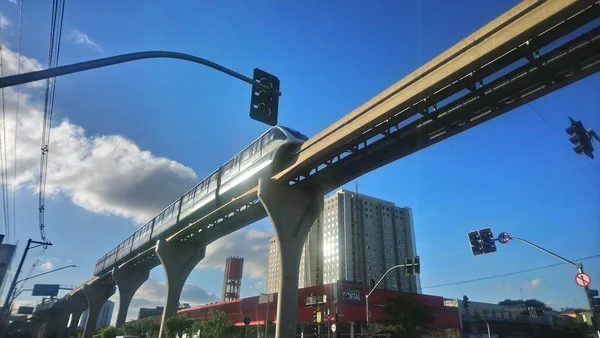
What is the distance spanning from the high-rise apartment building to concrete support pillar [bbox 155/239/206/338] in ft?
239

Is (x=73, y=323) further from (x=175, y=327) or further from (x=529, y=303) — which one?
(x=529, y=303)

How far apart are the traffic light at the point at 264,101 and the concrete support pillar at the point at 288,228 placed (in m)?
19.1

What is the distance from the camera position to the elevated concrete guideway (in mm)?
13812

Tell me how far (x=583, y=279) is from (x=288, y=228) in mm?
18684

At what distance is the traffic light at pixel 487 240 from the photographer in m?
16.7

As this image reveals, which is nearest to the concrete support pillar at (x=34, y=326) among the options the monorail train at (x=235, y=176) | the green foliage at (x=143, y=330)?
the green foliage at (x=143, y=330)

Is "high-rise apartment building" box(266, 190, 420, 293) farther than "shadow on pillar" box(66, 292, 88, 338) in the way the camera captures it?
Yes

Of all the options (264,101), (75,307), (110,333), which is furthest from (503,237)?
(75,307)

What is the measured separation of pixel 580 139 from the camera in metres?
11.0

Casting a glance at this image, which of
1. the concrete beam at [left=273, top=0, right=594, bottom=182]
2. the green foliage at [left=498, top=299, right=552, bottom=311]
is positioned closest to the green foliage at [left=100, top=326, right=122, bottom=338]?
the concrete beam at [left=273, top=0, right=594, bottom=182]

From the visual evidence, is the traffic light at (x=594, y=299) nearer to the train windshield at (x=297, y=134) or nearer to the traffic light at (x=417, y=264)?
the traffic light at (x=417, y=264)

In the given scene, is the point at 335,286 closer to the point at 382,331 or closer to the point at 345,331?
the point at 345,331

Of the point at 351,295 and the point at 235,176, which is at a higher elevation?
the point at 235,176

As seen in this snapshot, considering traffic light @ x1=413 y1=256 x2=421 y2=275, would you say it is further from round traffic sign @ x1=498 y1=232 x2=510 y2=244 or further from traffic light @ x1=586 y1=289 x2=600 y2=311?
traffic light @ x1=586 y1=289 x2=600 y2=311
